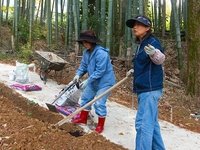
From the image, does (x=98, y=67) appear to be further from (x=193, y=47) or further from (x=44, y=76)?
(x=193, y=47)

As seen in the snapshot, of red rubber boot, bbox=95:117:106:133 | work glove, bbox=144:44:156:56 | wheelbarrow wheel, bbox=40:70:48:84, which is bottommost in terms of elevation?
red rubber boot, bbox=95:117:106:133

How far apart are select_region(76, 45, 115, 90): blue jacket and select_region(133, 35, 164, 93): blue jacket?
35.1 inches

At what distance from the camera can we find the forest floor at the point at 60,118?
3.29 m

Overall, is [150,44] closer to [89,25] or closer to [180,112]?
[180,112]

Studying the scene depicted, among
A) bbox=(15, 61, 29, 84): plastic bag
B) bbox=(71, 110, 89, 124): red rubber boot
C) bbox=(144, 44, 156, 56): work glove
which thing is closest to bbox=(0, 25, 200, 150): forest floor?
bbox=(71, 110, 89, 124): red rubber boot

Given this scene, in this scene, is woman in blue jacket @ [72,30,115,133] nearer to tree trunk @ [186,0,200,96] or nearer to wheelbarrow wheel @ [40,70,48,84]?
wheelbarrow wheel @ [40,70,48,84]

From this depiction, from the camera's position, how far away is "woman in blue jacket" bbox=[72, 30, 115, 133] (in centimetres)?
381

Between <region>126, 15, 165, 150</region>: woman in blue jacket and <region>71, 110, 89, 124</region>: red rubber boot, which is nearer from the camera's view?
<region>126, 15, 165, 150</region>: woman in blue jacket

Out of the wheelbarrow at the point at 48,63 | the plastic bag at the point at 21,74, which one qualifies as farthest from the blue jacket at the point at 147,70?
the plastic bag at the point at 21,74

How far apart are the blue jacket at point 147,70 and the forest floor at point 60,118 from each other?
0.96 m

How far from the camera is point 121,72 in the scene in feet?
26.2

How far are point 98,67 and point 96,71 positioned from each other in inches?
2.3

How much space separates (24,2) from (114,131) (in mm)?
10183

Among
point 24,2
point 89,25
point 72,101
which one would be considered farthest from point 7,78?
point 24,2
